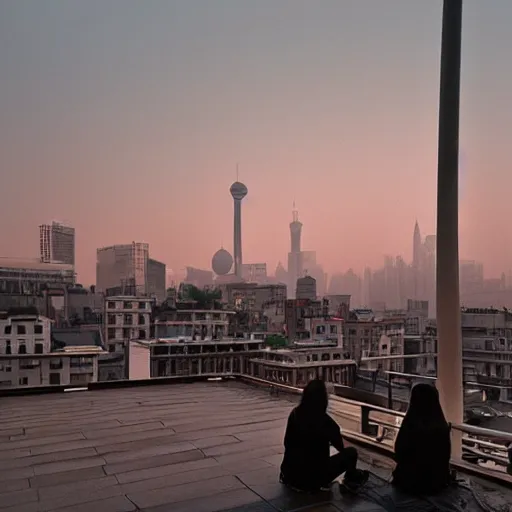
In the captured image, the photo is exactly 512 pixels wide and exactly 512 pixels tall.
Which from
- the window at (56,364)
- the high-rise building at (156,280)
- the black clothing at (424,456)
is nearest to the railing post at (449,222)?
the black clothing at (424,456)

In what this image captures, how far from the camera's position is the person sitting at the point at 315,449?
2941mm

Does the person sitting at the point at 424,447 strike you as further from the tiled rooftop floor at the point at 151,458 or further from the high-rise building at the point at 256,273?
the high-rise building at the point at 256,273

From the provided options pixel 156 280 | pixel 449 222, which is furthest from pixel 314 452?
pixel 156 280

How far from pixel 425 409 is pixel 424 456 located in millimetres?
262

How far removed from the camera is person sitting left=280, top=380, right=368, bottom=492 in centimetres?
294

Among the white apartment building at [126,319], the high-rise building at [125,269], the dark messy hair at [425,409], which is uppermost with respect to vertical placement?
the high-rise building at [125,269]

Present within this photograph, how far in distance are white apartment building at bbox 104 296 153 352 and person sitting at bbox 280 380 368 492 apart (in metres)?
20.5

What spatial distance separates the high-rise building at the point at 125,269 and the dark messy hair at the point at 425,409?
21.5 meters

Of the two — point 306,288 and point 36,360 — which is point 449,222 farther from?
point 306,288

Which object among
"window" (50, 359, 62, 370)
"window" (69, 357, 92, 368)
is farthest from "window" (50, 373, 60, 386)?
"window" (69, 357, 92, 368)

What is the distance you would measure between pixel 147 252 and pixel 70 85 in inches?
618

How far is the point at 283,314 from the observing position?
29.8 m

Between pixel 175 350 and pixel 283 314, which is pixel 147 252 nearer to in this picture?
pixel 175 350

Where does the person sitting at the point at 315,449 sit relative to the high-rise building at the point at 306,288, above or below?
below
